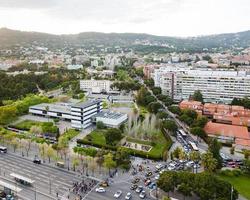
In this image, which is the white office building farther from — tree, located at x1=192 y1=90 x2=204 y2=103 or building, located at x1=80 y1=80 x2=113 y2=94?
building, located at x1=80 y1=80 x2=113 y2=94

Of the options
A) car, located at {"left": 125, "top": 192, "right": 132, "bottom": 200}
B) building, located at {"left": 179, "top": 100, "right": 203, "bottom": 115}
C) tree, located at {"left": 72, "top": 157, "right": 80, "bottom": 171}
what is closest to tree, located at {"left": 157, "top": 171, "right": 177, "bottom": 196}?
car, located at {"left": 125, "top": 192, "right": 132, "bottom": 200}

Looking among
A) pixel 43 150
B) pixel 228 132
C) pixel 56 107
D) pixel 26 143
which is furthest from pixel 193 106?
pixel 26 143

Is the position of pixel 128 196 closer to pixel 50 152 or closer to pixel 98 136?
pixel 50 152

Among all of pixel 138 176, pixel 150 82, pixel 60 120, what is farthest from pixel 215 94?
pixel 138 176

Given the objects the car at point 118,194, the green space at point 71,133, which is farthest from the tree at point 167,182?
the green space at point 71,133

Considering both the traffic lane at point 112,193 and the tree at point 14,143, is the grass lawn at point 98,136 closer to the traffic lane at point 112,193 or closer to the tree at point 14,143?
the tree at point 14,143
